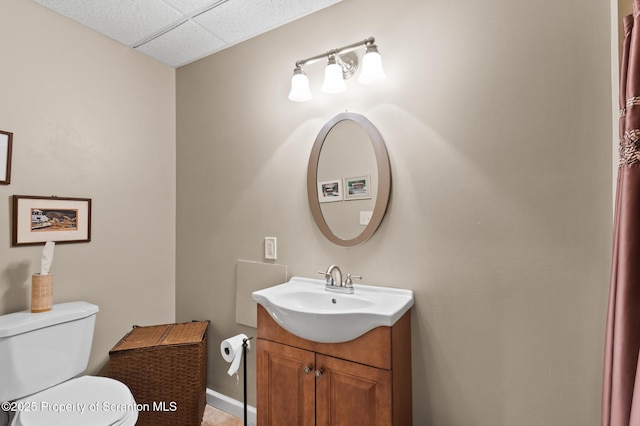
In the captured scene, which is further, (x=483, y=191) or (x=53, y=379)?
(x=53, y=379)

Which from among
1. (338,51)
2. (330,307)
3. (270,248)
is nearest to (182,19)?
(338,51)

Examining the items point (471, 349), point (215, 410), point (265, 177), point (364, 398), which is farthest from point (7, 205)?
point (471, 349)

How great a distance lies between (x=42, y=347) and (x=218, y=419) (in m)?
1.07

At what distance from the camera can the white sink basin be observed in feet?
4.17

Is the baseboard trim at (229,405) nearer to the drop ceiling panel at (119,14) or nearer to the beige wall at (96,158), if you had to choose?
the beige wall at (96,158)

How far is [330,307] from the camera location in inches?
62.7

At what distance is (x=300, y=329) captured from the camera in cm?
139

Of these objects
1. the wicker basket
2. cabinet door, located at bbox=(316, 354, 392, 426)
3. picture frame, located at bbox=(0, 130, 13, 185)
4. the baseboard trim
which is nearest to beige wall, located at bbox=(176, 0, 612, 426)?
cabinet door, located at bbox=(316, 354, 392, 426)

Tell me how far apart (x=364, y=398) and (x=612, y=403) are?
0.78 metres

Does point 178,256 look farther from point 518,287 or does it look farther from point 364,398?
point 518,287

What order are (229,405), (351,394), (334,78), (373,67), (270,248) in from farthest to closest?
(229,405) < (270,248) < (334,78) < (373,67) < (351,394)

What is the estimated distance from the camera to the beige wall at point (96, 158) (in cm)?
165

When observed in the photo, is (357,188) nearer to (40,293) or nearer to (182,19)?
(182,19)

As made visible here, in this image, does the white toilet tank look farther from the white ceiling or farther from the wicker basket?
the white ceiling
